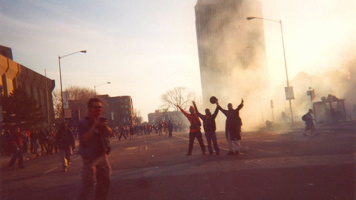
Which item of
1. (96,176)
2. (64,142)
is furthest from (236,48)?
(96,176)

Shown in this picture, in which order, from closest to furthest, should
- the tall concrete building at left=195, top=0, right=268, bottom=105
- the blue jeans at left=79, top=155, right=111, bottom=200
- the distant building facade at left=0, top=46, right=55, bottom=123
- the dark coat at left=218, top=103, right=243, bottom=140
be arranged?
the blue jeans at left=79, top=155, right=111, bottom=200 → the dark coat at left=218, top=103, right=243, bottom=140 → the distant building facade at left=0, top=46, right=55, bottom=123 → the tall concrete building at left=195, top=0, right=268, bottom=105

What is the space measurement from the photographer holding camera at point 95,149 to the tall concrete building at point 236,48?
4360 cm

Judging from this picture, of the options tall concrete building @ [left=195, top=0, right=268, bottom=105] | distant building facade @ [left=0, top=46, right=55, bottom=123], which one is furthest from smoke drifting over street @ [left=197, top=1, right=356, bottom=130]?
distant building facade @ [left=0, top=46, right=55, bottom=123]

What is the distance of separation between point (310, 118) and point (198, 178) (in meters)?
13.2

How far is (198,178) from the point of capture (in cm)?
722

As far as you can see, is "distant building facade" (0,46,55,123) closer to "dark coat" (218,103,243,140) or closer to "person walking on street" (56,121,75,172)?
"person walking on street" (56,121,75,172)

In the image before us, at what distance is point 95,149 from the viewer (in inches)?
173

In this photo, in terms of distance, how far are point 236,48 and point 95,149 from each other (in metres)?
52.8

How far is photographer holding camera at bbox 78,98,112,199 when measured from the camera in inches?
170

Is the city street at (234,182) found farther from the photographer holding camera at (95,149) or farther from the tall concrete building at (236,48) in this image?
the tall concrete building at (236,48)

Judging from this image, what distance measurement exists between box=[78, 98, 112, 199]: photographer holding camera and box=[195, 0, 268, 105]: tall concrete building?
4360 cm

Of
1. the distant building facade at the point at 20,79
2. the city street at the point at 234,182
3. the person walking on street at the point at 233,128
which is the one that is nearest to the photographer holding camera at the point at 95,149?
the city street at the point at 234,182

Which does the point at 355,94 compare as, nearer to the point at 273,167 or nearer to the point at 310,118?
the point at 310,118

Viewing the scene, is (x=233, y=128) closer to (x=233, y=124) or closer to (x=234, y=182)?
(x=233, y=124)
